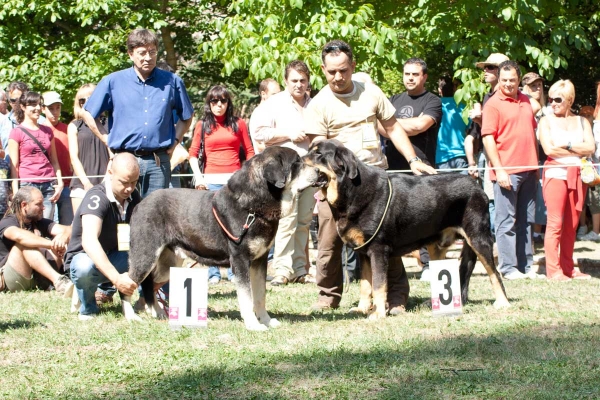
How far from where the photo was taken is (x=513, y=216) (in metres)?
9.33

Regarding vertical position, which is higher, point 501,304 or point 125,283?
point 125,283

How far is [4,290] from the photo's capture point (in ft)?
30.2

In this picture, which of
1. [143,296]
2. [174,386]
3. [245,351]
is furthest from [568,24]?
[174,386]

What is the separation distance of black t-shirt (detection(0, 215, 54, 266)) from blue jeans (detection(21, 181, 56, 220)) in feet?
2.44

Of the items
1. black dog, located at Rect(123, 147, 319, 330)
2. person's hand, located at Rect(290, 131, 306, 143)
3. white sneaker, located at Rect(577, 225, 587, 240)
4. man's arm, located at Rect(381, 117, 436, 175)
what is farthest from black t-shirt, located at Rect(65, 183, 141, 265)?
white sneaker, located at Rect(577, 225, 587, 240)

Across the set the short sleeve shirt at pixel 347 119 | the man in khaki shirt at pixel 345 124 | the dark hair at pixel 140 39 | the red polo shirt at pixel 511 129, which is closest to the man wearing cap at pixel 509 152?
the red polo shirt at pixel 511 129

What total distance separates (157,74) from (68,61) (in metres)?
10.5

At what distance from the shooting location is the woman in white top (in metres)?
9.34

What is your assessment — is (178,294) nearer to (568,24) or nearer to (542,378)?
(542,378)

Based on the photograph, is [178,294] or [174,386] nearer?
[174,386]

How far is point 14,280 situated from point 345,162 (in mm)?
4458

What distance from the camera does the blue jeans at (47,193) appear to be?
9992mm

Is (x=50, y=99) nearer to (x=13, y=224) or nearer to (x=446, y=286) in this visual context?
(x=13, y=224)

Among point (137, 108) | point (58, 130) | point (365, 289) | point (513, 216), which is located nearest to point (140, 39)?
point (137, 108)
